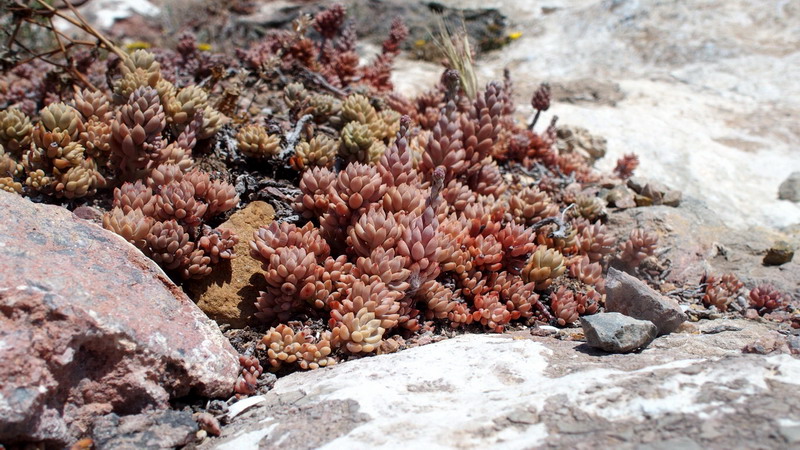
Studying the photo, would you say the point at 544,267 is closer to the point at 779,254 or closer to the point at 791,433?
the point at 779,254

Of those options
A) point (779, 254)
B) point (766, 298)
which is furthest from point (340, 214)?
point (779, 254)

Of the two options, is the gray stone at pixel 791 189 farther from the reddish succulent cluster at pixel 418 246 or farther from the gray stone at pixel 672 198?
the reddish succulent cluster at pixel 418 246

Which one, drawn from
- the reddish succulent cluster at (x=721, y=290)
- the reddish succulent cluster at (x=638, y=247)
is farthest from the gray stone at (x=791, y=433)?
the reddish succulent cluster at (x=638, y=247)

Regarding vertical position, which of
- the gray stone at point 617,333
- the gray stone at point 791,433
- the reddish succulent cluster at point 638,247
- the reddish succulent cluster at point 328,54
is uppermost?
the reddish succulent cluster at point 328,54

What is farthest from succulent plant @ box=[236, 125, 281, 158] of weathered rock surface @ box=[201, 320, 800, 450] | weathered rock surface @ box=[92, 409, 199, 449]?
weathered rock surface @ box=[92, 409, 199, 449]

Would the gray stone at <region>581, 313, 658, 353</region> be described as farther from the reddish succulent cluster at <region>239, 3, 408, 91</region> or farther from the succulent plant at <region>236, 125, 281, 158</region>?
the reddish succulent cluster at <region>239, 3, 408, 91</region>
